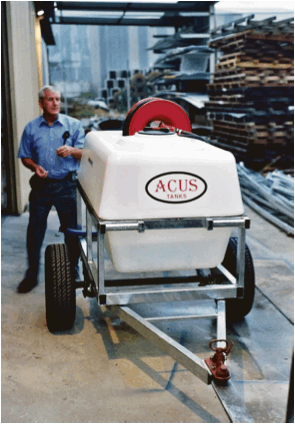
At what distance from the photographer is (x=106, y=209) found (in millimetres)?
770

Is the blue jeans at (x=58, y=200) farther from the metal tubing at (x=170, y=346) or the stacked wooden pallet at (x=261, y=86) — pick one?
the stacked wooden pallet at (x=261, y=86)

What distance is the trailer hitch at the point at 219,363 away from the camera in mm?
689

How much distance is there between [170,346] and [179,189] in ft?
2.38

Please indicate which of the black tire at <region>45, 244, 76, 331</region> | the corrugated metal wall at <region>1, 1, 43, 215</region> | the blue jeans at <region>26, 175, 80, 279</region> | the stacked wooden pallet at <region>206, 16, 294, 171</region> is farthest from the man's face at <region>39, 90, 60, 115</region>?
the stacked wooden pallet at <region>206, 16, 294, 171</region>

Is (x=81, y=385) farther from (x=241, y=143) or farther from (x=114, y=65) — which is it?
(x=114, y=65)

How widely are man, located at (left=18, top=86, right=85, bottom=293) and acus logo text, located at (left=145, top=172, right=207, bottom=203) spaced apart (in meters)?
0.12

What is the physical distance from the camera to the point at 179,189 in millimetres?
780

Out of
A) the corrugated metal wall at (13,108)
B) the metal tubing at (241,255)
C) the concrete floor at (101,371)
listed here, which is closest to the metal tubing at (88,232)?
the metal tubing at (241,255)

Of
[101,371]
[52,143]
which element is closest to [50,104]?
[52,143]

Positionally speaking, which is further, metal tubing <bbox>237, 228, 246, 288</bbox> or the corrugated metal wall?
the corrugated metal wall

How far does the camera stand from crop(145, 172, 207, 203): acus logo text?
778 millimetres

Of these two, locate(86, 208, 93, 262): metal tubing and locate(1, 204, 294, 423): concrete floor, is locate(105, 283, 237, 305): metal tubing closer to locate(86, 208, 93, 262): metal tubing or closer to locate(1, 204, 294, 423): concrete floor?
locate(86, 208, 93, 262): metal tubing

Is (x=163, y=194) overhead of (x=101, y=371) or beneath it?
overhead

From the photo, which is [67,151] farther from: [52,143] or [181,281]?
[181,281]
